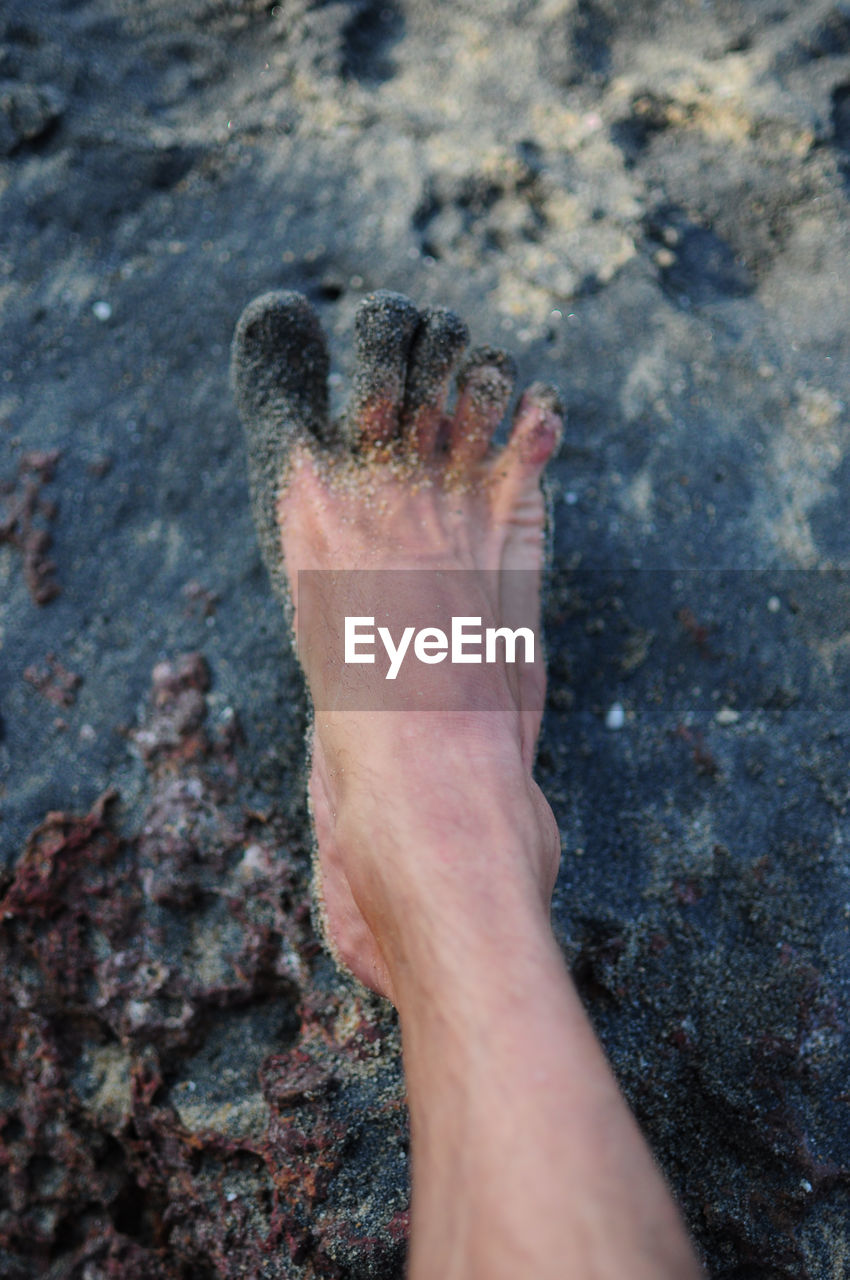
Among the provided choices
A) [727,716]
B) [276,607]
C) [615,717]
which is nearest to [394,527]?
[276,607]

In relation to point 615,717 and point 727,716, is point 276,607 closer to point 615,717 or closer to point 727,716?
point 615,717

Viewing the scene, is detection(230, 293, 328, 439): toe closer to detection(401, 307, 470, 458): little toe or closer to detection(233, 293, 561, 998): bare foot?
detection(233, 293, 561, 998): bare foot

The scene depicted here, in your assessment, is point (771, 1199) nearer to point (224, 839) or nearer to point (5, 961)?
point (224, 839)

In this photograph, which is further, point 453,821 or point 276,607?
point 276,607

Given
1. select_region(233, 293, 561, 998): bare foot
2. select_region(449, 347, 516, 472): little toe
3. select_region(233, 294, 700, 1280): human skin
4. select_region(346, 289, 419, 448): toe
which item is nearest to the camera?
select_region(233, 294, 700, 1280): human skin

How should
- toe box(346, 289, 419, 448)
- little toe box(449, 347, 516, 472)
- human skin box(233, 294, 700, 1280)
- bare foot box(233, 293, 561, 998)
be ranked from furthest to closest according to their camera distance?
little toe box(449, 347, 516, 472)
toe box(346, 289, 419, 448)
bare foot box(233, 293, 561, 998)
human skin box(233, 294, 700, 1280)

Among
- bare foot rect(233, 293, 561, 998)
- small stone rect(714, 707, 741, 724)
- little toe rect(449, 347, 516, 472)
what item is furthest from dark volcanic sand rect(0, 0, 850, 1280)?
little toe rect(449, 347, 516, 472)
